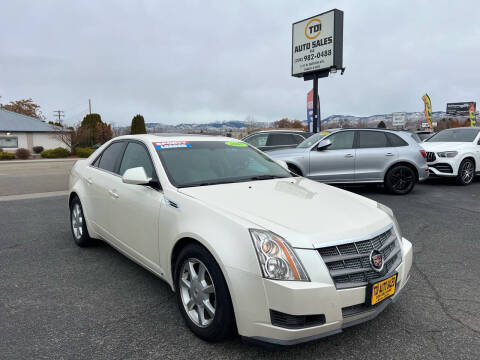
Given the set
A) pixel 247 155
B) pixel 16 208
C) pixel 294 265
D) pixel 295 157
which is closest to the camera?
pixel 294 265

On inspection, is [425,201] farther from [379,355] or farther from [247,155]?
[379,355]

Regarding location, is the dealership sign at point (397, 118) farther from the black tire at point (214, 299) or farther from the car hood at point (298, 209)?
the black tire at point (214, 299)

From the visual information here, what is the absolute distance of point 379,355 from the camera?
244 centimetres

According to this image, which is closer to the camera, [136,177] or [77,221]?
[136,177]

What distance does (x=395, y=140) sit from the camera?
9.12 metres

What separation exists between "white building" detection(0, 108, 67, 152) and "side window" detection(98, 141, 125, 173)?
41045 mm

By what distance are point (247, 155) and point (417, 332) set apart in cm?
232

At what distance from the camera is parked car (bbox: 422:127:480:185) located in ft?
34.0

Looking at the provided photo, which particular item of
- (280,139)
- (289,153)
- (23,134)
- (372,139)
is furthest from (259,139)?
(23,134)

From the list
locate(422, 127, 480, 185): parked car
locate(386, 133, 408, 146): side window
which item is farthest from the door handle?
locate(422, 127, 480, 185): parked car

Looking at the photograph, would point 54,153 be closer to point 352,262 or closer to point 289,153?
point 289,153

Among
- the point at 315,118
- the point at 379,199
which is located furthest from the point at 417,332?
the point at 315,118

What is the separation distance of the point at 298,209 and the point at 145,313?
159cm

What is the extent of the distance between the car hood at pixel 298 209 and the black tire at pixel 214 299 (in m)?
0.36
